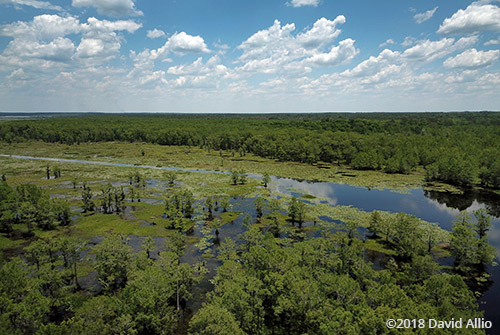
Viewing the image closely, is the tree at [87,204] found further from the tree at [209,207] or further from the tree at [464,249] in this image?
the tree at [464,249]

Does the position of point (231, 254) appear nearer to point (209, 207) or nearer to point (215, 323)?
point (215, 323)

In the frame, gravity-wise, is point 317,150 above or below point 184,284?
above

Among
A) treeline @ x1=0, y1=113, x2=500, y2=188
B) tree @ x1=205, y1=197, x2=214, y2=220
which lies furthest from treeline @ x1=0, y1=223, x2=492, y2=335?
treeline @ x1=0, y1=113, x2=500, y2=188

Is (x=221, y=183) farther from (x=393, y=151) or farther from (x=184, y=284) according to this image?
(x=393, y=151)

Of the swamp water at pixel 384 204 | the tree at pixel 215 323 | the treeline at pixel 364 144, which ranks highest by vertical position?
the treeline at pixel 364 144

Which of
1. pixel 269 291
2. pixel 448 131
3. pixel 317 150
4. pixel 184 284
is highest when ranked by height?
pixel 448 131

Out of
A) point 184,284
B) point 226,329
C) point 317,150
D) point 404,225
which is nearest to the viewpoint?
point 226,329

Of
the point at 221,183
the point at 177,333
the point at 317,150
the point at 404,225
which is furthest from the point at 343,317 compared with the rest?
the point at 317,150

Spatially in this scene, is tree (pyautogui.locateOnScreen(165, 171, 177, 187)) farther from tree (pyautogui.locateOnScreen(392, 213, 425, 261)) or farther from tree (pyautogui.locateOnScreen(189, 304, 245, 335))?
tree (pyautogui.locateOnScreen(189, 304, 245, 335))

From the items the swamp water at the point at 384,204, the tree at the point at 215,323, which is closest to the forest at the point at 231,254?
the tree at the point at 215,323
